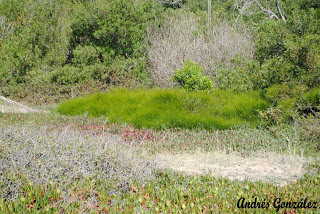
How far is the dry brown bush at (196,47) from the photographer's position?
12.2 meters

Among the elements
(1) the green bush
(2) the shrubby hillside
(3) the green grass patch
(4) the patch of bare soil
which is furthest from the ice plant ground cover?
(2) the shrubby hillside

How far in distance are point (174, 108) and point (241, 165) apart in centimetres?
332

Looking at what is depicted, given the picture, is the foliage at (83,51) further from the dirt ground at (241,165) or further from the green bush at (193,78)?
the dirt ground at (241,165)

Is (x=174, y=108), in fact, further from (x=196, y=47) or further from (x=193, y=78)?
(x=196, y=47)

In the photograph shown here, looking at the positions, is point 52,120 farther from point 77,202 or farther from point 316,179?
point 316,179

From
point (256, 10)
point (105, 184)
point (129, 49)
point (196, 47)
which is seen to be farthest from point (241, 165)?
point (256, 10)

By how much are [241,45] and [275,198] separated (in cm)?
1010

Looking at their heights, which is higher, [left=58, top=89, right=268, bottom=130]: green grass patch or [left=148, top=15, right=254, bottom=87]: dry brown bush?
[left=148, top=15, right=254, bottom=87]: dry brown bush

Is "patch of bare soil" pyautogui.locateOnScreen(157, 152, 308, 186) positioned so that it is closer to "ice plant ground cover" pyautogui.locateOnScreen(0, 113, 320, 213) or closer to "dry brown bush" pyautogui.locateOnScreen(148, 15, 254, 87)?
→ "ice plant ground cover" pyautogui.locateOnScreen(0, 113, 320, 213)

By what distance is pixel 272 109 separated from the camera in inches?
271

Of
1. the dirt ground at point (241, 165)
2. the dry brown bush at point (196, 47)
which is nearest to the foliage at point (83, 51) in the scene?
the dry brown bush at point (196, 47)

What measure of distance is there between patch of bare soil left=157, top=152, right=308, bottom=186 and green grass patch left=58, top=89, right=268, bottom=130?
1836mm

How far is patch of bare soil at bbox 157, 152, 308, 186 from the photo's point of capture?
4.23 m

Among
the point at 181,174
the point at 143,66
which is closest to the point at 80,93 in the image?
the point at 143,66
